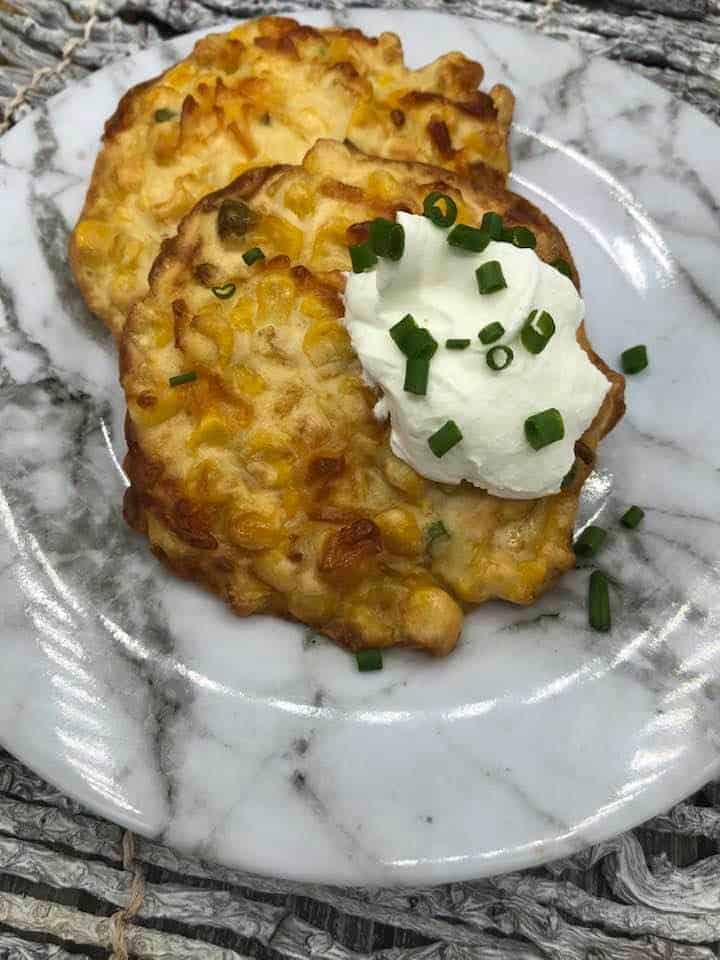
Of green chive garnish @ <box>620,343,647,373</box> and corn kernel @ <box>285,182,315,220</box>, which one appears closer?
corn kernel @ <box>285,182,315,220</box>

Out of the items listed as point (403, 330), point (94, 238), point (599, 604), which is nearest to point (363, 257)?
point (403, 330)

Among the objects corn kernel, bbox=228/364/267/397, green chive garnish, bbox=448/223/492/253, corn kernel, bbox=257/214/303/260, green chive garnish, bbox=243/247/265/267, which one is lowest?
corn kernel, bbox=228/364/267/397

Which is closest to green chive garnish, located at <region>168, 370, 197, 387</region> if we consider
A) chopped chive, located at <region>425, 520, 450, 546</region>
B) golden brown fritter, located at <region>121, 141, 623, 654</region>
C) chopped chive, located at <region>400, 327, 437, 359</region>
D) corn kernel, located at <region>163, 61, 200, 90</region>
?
golden brown fritter, located at <region>121, 141, 623, 654</region>

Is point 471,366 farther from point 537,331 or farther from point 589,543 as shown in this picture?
point 589,543

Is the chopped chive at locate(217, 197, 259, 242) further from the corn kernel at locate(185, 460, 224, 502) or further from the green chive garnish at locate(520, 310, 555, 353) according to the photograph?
the green chive garnish at locate(520, 310, 555, 353)

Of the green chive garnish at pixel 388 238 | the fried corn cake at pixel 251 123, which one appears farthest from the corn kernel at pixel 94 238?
the green chive garnish at pixel 388 238

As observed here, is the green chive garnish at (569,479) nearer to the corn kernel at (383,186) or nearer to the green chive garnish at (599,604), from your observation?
the green chive garnish at (599,604)
